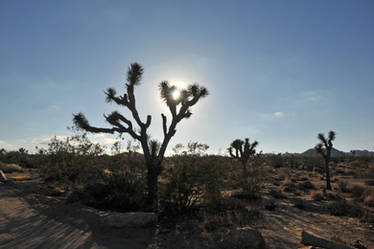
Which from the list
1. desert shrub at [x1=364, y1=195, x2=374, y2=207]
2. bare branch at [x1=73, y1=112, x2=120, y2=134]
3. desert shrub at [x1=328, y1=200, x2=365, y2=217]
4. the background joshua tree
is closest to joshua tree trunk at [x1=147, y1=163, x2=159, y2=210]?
the background joshua tree

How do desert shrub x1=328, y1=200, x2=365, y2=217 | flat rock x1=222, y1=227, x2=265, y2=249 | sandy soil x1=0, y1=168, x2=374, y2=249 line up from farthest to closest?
desert shrub x1=328, y1=200, x2=365, y2=217, sandy soil x1=0, y1=168, x2=374, y2=249, flat rock x1=222, y1=227, x2=265, y2=249

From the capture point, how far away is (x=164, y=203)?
7.79 meters

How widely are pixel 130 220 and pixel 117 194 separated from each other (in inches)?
68.1

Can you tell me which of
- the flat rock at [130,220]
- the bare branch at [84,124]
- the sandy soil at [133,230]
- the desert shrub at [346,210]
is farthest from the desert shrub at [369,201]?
the bare branch at [84,124]

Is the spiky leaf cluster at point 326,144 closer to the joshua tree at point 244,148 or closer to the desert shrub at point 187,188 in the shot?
the joshua tree at point 244,148

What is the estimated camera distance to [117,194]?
780 centimetres

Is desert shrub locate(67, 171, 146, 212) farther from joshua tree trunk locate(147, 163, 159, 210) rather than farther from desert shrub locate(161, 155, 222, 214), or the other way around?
desert shrub locate(161, 155, 222, 214)

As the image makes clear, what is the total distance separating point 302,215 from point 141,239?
268 inches

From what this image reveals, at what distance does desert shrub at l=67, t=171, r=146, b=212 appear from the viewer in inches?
301

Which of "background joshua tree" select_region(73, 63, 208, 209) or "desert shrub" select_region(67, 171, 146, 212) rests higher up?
"background joshua tree" select_region(73, 63, 208, 209)

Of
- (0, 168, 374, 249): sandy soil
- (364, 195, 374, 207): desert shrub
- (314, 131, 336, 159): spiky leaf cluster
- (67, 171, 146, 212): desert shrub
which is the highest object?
(314, 131, 336, 159): spiky leaf cluster

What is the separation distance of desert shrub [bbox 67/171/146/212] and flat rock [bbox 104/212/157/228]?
3.61 feet

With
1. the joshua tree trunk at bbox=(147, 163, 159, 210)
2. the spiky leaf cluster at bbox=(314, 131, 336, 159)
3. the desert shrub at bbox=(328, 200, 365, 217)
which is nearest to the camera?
the joshua tree trunk at bbox=(147, 163, 159, 210)

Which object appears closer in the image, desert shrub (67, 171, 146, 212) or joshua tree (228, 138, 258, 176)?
desert shrub (67, 171, 146, 212)
